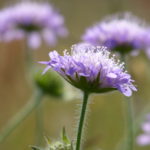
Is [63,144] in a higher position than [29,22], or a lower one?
lower

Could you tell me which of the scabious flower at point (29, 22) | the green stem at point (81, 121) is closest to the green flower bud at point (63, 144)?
the green stem at point (81, 121)

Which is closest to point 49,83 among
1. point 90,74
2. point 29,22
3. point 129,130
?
point 29,22

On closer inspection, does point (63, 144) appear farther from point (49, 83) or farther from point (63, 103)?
point (63, 103)

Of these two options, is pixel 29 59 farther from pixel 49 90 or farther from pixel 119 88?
pixel 119 88

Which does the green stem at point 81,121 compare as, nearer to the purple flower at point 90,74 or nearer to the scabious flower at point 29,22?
the purple flower at point 90,74

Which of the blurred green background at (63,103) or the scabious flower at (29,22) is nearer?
the scabious flower at (29,22)

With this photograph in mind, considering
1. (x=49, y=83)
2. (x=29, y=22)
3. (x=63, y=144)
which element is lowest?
(x=63, y=144)

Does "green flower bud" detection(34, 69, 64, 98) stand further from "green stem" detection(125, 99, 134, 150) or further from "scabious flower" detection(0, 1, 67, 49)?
"green stem" detection(125, 99, 134, 150)
